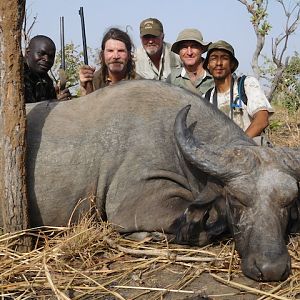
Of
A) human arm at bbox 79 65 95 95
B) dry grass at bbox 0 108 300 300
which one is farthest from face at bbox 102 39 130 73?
dry grass at bbox 0 108 300 300

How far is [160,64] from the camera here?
8.08 meters

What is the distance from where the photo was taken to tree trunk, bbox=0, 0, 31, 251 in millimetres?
3830

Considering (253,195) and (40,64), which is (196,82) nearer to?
(40,64)

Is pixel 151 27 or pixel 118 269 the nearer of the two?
pixel 118 269

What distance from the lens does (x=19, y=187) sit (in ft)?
13.3

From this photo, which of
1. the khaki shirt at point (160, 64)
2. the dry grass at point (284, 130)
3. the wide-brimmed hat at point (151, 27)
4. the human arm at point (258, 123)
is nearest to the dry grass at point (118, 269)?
the human arm at point (258, 123)

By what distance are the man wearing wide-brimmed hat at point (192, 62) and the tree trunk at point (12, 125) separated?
3.27 m

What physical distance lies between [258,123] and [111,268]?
2.63m

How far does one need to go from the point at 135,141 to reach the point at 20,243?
1262mm

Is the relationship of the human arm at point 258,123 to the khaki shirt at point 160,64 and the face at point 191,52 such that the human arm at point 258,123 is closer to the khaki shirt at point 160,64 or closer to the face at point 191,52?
the face at point 191,52

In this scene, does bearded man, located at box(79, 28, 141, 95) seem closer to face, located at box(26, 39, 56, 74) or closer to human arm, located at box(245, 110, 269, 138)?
face, located at box(26, 39, 56, 74)

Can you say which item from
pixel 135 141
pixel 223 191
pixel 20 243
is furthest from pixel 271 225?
pixel 20 243

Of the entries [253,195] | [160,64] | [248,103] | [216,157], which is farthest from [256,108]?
[160,64]

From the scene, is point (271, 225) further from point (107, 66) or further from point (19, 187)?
point (107, 66)
